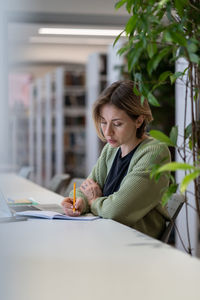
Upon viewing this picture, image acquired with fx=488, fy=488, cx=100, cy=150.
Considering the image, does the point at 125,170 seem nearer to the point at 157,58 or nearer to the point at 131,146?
the point at 131,146

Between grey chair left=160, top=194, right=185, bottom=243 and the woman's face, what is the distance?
0.36m

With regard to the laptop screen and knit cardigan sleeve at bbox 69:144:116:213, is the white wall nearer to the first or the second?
knit cardigan sleeve at bbox 69:144:116:213

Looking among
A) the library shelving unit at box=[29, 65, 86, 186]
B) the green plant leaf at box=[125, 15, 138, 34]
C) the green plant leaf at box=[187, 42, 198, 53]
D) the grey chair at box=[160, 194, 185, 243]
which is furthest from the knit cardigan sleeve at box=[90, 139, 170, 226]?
the library shelving unit at box=[29, 65, 86, 186]

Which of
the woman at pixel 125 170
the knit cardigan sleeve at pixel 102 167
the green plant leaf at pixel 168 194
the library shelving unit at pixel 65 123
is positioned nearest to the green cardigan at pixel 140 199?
the woman at pixel 125 170

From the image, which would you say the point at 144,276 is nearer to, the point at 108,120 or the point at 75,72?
the point at 108,120

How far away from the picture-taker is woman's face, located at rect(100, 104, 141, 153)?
2.25 m

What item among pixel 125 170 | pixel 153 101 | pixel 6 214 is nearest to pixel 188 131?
pixel 153 101

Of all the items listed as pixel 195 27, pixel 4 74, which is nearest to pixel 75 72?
pixel 4 74

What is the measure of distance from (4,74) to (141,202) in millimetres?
3142

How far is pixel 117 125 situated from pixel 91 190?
0.34m

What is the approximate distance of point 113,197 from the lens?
2.08 meters

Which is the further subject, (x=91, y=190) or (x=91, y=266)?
(x=91, y=190)

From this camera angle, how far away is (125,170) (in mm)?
2344

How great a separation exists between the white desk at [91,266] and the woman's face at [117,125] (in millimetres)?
514
